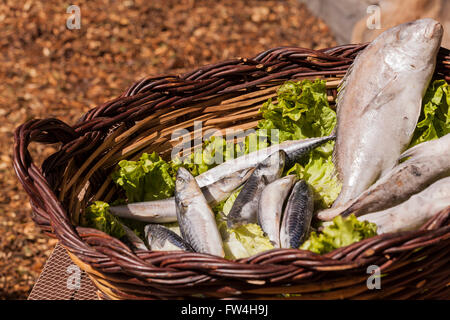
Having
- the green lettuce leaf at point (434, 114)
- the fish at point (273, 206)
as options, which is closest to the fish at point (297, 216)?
the fish at point (273, 206)

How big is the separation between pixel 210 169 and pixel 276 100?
0.58m

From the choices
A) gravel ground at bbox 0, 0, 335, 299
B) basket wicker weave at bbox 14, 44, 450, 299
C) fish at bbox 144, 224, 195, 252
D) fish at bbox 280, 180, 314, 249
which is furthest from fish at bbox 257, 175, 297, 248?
gravel ground at bbox 0, 0, 335, 299

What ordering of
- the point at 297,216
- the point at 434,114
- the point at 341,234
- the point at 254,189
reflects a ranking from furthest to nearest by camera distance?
the point at 434,114
the point at 254,189
the point at 297,216
the point at 341,234

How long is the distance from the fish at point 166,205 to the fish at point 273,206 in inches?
8.7

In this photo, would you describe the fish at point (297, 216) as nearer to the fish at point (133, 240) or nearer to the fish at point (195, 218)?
the fish at point (195, 218)

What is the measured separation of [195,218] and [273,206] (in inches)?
13.3

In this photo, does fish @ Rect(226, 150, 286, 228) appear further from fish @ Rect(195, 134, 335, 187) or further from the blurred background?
the blurred background

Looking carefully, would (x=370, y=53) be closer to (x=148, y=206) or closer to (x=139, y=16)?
(x=148, y=206)

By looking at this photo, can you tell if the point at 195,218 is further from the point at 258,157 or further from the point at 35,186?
the point at 35,186

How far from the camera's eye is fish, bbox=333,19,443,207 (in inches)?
96.7

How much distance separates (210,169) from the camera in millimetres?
2621

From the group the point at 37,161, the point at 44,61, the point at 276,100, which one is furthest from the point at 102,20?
the point at 276,100

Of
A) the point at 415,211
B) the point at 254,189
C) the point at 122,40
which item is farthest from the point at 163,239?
the point at 122,40

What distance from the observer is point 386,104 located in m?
2.50
